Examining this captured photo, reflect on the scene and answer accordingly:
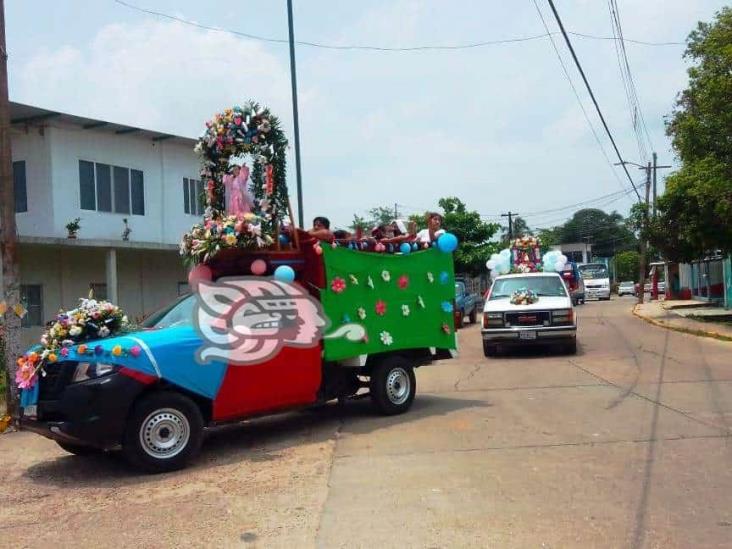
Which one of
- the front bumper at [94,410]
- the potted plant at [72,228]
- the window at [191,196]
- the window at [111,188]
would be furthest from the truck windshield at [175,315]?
the window at [191,196]

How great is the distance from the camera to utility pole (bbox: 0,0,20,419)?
31.6 ft

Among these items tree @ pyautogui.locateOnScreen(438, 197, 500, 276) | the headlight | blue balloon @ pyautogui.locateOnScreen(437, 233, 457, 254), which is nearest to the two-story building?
blue balloon @ pyautogui.locateOnScreen(437, 233, 457, 254)

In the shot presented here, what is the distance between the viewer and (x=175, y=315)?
7844 millimetres

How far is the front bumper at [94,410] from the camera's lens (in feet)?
21.5

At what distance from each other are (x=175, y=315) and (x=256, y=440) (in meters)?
1.70

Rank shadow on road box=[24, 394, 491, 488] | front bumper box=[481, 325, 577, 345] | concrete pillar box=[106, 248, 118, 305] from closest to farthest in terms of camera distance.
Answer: shadow on road box=[24, 394, 491, 488], front bumper box=[481, 325, 577, 345], concrete pillar box=[106, 248, 118, 305]

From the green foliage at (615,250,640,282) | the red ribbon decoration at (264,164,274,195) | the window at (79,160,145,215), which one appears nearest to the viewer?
the red ribbon decoration at (264,164,274,195)

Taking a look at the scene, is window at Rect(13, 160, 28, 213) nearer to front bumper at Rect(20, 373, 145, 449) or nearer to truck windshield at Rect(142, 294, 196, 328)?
truck windshield at Rect(142, 294, 196, 328)

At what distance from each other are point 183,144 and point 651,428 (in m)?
16.6

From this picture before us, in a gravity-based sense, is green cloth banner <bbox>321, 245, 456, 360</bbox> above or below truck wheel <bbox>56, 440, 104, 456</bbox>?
above

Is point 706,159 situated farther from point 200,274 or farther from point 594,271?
point 594,271

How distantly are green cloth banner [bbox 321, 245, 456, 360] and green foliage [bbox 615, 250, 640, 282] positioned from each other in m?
79.1

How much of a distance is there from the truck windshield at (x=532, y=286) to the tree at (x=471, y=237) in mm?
19673

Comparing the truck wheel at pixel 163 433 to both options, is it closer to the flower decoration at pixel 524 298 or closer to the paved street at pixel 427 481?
the paved street at pixel 427 481
